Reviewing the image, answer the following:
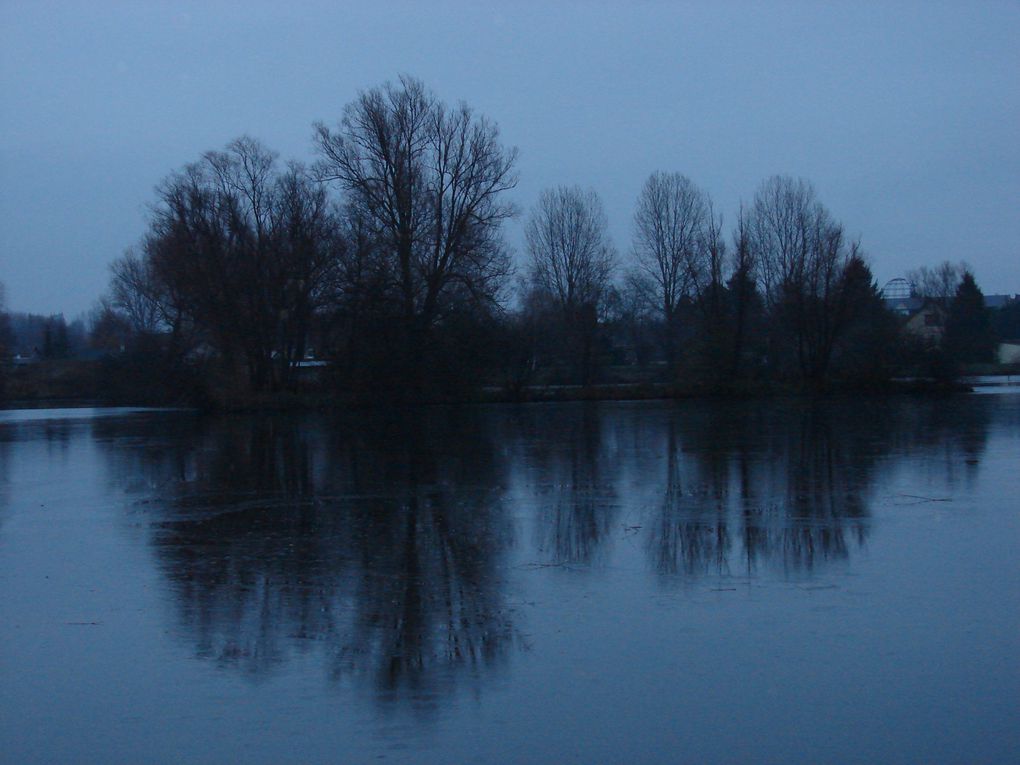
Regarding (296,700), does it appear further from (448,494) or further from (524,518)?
(448,494)

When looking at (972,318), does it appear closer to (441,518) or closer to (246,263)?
(246,263)

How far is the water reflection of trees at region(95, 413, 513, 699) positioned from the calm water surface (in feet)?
0.13

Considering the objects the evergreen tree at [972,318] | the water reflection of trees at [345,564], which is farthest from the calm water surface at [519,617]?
the evergreen tree at [972,318]

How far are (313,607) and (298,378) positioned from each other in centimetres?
3972

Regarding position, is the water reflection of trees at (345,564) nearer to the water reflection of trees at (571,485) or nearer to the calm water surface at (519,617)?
the calm water surface at (519,617)

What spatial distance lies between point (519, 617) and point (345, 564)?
2.55m

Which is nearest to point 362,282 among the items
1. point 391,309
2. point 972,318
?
point 391,309

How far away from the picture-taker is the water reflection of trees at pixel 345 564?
6.58 meters

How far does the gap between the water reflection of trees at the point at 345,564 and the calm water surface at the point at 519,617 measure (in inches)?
1.6

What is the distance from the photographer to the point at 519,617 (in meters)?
7.29

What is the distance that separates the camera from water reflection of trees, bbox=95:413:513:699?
6578 millimetres

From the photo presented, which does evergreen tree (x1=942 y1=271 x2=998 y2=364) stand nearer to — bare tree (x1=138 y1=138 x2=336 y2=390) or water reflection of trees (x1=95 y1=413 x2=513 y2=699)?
bare tree (x1=138 y1=138 x2=336 y2=390)

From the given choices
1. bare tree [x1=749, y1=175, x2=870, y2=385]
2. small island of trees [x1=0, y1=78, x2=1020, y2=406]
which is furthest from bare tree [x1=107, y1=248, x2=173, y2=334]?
bare tree [x1=749, y1=175, x2=870, y2=385]

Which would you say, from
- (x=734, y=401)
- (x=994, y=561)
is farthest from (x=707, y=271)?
(x=994, y=561)
